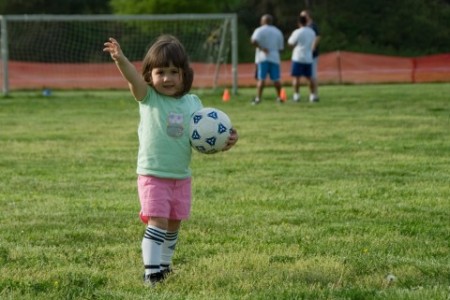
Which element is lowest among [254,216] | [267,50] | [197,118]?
[254,216]

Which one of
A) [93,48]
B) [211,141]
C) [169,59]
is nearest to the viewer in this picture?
[169,59]

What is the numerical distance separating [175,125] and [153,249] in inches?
26.6

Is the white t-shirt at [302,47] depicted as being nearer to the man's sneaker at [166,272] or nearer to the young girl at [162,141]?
the young girl at [162,141]

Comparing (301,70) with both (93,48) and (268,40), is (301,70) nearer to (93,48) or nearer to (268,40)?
(268,40)

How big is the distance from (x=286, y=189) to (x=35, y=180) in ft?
7.91

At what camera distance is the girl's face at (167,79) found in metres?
5.84

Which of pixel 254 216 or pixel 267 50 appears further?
pixel 267 50

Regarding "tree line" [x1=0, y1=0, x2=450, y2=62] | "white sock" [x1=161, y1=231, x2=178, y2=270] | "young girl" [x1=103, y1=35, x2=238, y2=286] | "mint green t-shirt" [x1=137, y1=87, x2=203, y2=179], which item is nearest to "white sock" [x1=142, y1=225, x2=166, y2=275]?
"young girl" [x1=103, y1=35, x2=238, y2=286]

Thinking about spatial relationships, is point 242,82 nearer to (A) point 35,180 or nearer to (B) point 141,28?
(B) point 141,28

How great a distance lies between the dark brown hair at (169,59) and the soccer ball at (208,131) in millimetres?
171

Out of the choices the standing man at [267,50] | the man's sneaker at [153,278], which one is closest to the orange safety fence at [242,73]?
the standing man at [267,50]

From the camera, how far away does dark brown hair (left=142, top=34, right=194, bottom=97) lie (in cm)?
581

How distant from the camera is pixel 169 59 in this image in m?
5.80

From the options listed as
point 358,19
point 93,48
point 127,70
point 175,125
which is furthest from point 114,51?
point 358,19
